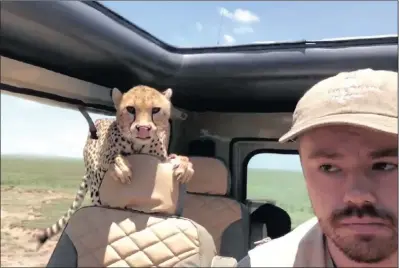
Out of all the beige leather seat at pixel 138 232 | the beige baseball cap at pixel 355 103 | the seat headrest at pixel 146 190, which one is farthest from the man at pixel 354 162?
the seat headrest at pixel 146 190

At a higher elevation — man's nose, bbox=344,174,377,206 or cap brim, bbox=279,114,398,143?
cap brim, bbox=279,114,398,143

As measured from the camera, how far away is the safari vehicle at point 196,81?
170 cm

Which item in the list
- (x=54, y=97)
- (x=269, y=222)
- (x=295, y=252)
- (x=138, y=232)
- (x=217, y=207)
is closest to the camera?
(x=295, y=252)

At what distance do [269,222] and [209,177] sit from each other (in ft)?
1.44

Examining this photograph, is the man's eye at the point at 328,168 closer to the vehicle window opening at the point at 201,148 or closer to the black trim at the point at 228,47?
the black trim at the point at 228,47

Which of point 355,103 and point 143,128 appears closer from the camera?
point 355,103

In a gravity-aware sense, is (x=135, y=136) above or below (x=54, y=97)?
below

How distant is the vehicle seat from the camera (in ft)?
9.38

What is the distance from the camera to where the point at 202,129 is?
3.44m

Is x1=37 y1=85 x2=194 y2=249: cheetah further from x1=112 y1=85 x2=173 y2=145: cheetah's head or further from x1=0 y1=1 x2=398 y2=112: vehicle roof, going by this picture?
x1=0 y1=1 x2=398 y2=112: vehicle roof

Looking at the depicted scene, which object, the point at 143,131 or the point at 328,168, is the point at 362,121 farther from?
the point at 143,131

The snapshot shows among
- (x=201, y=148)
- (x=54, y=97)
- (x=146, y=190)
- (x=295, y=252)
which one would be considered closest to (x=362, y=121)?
(x=295, y=252)


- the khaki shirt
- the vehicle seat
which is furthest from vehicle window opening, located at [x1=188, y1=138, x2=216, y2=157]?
the khaki shirt

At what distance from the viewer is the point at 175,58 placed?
2521mm
